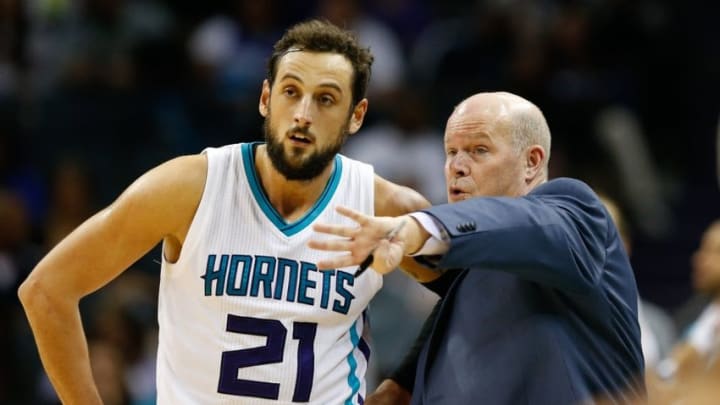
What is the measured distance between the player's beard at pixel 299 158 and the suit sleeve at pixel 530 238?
0.90 metres

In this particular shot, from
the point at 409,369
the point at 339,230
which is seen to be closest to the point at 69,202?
the point at 409,369

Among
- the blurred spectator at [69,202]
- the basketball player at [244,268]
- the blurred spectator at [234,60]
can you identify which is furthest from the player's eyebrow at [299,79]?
the blurred spectator at [234,60]

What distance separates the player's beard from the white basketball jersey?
152 mm

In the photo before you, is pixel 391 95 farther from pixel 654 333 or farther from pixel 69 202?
pixel 654 333

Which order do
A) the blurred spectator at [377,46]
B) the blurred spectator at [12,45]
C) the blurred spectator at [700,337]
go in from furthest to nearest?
the blurred spectator at [377,46]
the blurred spectator at [12,45]
the blurred spectator at [700,337]

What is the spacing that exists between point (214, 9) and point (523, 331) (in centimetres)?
Result: 851

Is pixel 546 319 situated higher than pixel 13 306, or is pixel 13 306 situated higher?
pixel 546 319

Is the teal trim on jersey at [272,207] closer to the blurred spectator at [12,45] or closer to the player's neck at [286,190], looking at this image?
the player's neck at [286,190]

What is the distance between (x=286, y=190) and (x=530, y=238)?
4.13ft

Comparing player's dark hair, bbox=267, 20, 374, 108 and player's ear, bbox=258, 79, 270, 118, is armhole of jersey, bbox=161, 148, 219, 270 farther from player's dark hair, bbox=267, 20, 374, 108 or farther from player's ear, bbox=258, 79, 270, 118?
player's dark hair, bbox=267, 20, 374, 108

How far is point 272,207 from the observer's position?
195 inches

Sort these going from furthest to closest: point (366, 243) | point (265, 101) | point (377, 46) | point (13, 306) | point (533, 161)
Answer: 1. point (377, 46)
2. point (13, 306)
3. point (265, 101)
4. point (533, 161)
5. point (366, 243)

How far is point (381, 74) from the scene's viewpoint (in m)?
11.6

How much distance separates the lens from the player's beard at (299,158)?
4.84 meters
